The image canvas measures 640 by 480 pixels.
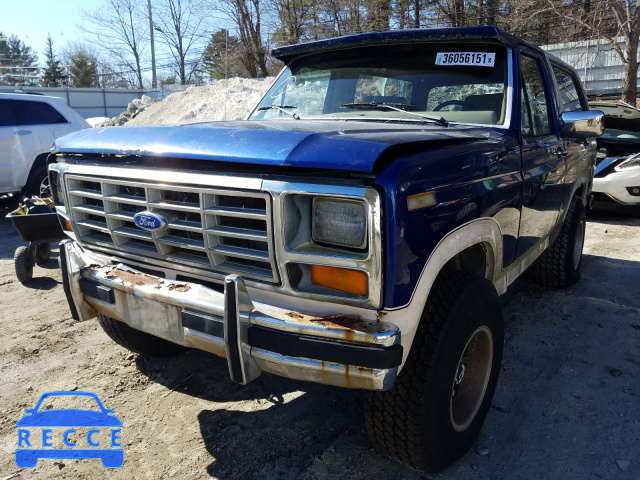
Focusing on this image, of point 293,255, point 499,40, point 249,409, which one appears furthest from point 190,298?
point 499,40

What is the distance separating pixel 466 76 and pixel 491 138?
0.66 metres

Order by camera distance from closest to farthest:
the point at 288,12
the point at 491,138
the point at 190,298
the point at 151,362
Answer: the point at 190,298, the point at 491,138, the point at 151,362, the point at 288,12

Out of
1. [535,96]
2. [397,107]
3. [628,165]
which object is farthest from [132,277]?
[628,165]

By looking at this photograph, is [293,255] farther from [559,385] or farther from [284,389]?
[559,385]

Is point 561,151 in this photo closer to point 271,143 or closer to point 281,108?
point 281,108

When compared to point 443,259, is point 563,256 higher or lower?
lower

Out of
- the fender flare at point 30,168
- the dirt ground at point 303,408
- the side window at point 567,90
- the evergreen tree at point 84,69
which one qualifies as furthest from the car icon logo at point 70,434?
the evergreen tree at point 84,69

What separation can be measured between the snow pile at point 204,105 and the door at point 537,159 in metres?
11.2

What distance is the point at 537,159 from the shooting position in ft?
10.2

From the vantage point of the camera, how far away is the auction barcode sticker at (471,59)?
118 inches

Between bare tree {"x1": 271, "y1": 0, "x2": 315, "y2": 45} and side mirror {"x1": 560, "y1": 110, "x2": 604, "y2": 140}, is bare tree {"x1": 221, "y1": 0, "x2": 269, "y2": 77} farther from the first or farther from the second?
side mirror {"x1": 560, "y1": 110, "x2": 604, "y2": 140}

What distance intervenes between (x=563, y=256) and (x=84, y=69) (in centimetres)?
4761

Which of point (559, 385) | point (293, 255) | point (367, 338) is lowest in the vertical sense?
point (559, 385)

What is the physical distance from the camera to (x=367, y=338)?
1.76m
